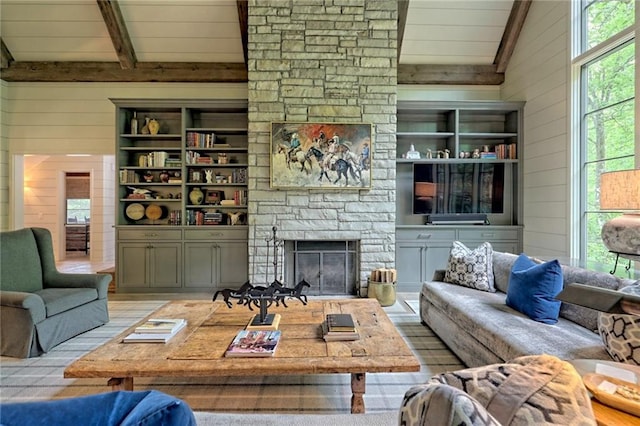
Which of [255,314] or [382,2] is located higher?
[382,2]

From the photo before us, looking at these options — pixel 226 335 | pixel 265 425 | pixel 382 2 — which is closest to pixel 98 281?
pixel 226 335

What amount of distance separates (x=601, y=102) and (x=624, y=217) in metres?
2.33

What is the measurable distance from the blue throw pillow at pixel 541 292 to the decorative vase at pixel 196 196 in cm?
419

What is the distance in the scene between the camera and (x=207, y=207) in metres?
4.93

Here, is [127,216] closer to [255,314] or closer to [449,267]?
[255,314]

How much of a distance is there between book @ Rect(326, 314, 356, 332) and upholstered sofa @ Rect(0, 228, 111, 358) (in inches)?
95.5

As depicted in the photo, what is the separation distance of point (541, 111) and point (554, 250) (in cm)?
181

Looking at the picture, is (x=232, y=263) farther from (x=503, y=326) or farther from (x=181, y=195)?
(x=503, y=326)

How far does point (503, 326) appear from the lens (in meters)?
2.21

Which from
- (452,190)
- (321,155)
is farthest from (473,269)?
(321,155)

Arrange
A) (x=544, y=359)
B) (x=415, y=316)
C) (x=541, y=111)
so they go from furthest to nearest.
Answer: (x=541, y=111) → (x=415, y=316) → (x=544, y=359)

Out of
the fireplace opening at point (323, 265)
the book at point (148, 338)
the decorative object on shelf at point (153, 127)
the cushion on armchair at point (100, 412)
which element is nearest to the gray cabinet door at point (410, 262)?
the fireplace opening at point (323, 265)

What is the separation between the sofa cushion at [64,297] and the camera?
2902mm

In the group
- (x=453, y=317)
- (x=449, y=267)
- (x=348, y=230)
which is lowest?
(x=453, y=317)
